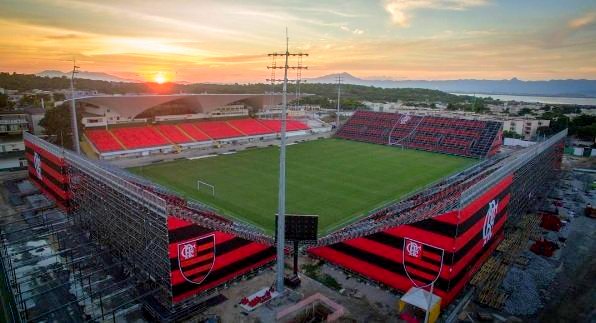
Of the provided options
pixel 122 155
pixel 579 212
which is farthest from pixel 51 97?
pixel 579 212

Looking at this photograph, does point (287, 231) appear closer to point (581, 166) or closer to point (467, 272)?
point (467, 272)

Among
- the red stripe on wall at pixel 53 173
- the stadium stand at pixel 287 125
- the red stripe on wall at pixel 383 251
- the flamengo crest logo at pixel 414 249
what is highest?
the stadium stand at pixel 287 125

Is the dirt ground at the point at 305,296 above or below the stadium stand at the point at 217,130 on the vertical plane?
below

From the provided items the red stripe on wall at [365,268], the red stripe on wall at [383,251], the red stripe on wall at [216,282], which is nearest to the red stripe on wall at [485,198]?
the red stripe on wall at [383,251]

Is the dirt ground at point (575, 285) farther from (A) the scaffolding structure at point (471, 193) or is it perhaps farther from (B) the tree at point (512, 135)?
(B) the tree at point (512, 135)

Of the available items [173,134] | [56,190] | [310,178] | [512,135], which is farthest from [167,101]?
[512,135]

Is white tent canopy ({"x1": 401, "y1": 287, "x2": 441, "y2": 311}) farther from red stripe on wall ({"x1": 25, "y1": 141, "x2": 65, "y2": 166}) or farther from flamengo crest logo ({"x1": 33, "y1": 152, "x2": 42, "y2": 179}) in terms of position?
flamengo crest logo ({"x1": 33, "y1": 152, "x2": 42, "y2": 179})

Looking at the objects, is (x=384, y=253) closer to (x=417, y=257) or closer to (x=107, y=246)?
(x=417, y=257)
